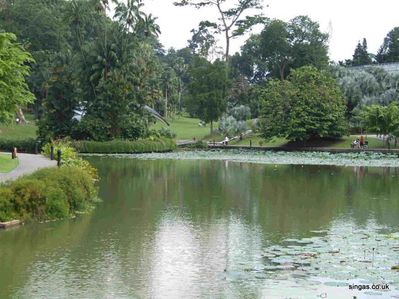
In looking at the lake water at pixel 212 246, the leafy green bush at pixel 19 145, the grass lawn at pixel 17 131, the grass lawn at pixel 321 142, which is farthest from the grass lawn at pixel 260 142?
the lake water at pixel 212 246

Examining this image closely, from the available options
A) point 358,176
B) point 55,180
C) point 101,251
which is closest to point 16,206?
point 55,180

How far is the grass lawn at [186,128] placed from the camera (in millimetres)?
82019

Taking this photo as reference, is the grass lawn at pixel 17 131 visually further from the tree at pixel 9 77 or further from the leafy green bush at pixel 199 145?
the tree at pixel 9 77

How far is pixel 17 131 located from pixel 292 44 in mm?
43270

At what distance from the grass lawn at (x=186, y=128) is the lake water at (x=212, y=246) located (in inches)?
2030

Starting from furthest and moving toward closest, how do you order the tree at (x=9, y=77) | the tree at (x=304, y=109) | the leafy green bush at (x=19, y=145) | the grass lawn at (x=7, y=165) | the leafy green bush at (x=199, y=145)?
the leafy green bush at (x=199, y=145), the tree at (x=304, y=109), the leafy green bush at (x=19, y=145), the tree at (x=9, y=77), the grass lawn at (x=7, y=165)

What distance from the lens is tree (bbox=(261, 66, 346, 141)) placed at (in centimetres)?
6744

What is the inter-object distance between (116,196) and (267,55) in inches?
2952

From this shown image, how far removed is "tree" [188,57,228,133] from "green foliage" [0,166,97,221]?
2180 inches

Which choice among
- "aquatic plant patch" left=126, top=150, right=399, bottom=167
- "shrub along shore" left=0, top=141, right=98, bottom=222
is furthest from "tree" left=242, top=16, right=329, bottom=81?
"shrub along shore" left=0, top=141, right=98, bottom=222

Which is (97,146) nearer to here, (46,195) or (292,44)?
(46,195)

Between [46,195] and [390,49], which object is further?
[390,49]

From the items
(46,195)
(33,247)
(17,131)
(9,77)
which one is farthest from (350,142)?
(33,247)

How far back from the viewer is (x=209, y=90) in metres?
78.6
